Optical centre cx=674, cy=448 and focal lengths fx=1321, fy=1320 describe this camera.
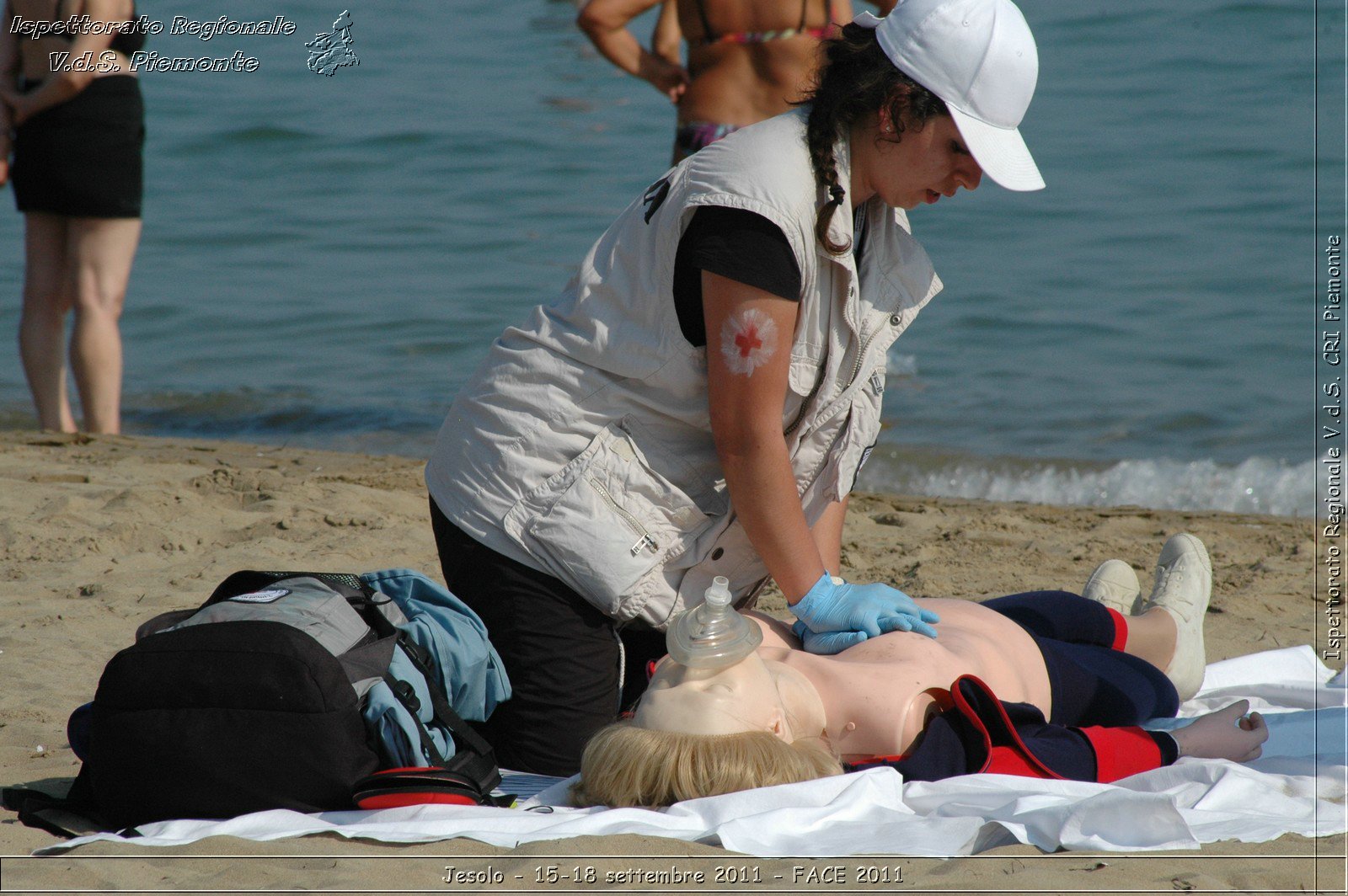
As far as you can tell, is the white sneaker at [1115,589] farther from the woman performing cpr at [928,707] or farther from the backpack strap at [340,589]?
the backpack strap at [340,589]

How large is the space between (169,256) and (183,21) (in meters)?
3.63

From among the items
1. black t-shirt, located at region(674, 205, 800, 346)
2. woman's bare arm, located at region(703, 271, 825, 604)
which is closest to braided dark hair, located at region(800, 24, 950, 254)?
black t-shirt, located at region(674, 205, 800, 346)

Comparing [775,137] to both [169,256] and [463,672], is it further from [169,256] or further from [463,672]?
[169,256]

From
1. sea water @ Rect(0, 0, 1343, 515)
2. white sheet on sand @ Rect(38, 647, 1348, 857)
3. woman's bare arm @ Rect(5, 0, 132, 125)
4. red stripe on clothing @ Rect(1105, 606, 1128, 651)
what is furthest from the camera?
sea water @ Rect(0, 0, 1343, 515)

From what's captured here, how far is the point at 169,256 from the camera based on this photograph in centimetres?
941

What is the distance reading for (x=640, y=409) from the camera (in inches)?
107

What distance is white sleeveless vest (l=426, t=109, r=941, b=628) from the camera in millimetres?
2637

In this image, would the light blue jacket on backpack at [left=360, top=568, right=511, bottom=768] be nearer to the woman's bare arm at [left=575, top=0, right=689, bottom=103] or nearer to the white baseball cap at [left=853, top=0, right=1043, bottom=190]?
the white baseball cap at [left=853, top=0, right=1043, bottom=190]

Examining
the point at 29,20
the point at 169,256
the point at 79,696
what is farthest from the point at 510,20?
the point at 79,696

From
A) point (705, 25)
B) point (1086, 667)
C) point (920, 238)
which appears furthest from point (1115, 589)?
point (920, 238)

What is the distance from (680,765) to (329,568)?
2.06 metres

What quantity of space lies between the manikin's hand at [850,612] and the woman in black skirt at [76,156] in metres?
3.80

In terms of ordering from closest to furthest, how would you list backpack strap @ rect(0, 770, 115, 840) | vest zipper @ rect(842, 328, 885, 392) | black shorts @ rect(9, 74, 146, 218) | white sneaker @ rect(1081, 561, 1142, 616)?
backpack strap @ rect(0, 770, 115, 840)
vest zipper @ rect(842, 328, 885, 392)
white sneaker @ rect(1081, 561, 1142, 616)
black shorts @ rect(9, 74, 146, 218)

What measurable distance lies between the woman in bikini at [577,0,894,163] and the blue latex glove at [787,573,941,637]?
8.14ft
